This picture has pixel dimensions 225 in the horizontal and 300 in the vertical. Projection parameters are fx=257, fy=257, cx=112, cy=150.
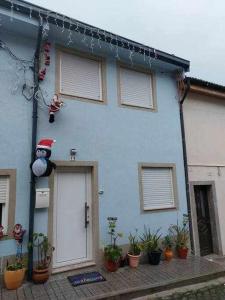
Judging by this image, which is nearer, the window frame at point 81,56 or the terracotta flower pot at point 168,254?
the window frame at point 81,56

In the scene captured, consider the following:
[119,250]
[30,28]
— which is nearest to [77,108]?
[30,28]

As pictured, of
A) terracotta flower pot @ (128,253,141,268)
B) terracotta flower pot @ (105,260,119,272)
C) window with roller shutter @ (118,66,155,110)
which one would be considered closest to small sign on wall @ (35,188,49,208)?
terracotta flower pot @ (105,260,119,272)

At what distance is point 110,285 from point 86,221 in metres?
1.74

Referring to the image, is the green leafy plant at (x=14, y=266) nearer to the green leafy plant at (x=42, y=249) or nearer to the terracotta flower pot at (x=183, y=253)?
the green leafy plant at (x=42, y=249)

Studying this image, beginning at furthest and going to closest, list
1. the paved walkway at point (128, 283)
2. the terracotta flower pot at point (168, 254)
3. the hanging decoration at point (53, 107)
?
the terracotta flower pot at point (168, 254) < the hanging decoration at point (53, 107) < the paved walkway at point (128, 283)

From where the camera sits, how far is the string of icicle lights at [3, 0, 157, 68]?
6.20m

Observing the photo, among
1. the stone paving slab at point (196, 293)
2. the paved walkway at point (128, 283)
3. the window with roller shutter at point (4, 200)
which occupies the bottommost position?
the stone paving slab at point (196, 293)

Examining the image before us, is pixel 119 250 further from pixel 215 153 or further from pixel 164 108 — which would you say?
pixel 215 153

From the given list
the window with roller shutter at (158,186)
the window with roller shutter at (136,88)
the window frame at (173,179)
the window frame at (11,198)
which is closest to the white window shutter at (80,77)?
the window with roller shutter at (136,88)

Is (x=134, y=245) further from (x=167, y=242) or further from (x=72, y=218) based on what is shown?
(x=72, y=218)

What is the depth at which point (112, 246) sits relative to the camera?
6633 mm

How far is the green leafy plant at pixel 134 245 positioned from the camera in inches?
272

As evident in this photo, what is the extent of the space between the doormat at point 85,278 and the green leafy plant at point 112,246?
0.50 metres

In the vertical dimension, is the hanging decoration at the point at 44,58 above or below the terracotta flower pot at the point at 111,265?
above
